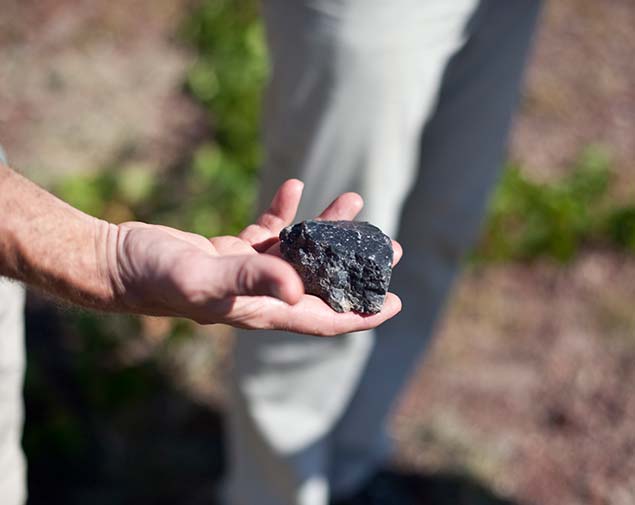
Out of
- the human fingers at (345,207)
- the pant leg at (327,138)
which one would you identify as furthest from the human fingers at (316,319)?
the pant leg at (327,138)

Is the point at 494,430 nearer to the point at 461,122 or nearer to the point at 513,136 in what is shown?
the point at 461,122

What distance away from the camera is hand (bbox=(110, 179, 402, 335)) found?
4.96 ft

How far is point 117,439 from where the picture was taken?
320 centimetres

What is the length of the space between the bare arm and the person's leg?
3.64 feet

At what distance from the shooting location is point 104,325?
3432 millimetres

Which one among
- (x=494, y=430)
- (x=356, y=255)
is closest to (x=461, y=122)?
(x=356, y=255)

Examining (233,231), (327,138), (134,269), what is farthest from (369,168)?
(233,231)

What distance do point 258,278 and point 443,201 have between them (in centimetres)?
149

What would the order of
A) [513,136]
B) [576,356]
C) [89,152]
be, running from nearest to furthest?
1. [576,356]
2. [89,152]
3. [513,136]

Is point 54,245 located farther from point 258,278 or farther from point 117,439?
point 117,439

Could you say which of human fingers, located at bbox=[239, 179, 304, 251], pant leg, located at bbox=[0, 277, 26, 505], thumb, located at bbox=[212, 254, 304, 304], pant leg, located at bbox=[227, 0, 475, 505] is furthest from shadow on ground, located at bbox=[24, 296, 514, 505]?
thumb, located at bbox=[212, 254, 304, 304]

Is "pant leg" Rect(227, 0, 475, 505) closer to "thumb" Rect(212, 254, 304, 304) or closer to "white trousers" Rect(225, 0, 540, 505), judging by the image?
"white trousers" Rect(225, 0, 540, 505)

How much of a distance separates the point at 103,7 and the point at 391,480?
3594 millimetres

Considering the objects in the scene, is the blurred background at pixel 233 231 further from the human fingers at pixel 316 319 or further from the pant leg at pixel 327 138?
the human fingers at pixel 316 319
